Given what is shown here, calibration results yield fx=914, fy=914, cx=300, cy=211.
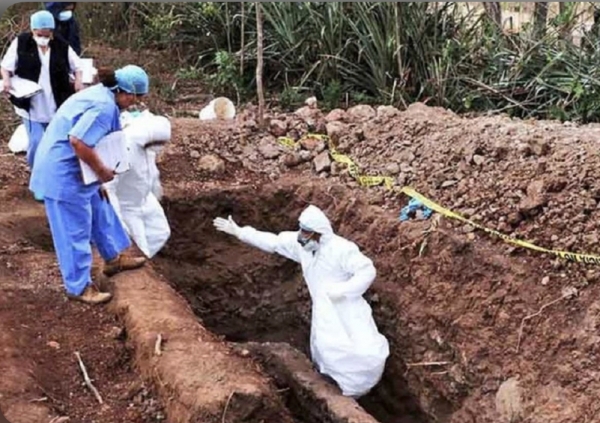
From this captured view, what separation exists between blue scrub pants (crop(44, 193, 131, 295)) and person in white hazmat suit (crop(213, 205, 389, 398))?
119 cm

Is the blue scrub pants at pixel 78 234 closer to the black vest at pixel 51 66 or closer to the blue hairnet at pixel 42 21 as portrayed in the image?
the black vest at pixel 51 66

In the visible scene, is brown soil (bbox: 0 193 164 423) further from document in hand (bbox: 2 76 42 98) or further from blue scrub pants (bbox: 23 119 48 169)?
document in hand (bbox: 2 76 42 98)

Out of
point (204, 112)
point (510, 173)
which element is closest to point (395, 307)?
point (510, 173)

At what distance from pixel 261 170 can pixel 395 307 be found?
2.05 metres

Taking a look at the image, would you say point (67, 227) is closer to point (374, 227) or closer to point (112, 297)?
point (112, 297)

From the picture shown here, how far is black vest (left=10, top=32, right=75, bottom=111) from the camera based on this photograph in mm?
6078

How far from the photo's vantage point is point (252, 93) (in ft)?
33.9

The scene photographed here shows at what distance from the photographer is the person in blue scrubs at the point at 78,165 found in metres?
4.82

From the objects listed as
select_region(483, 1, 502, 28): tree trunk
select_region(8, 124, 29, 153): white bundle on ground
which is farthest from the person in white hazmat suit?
select_region(483, 1, 502, 28): tree trunk

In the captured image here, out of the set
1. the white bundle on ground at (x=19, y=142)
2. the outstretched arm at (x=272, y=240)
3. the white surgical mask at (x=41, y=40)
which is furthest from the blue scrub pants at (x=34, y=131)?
the outstretched arm at (x=272, y=240)

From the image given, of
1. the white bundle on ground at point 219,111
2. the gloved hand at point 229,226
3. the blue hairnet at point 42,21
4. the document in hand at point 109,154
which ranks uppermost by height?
the blue hairnet at point 42,21

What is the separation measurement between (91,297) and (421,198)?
235 centimetres

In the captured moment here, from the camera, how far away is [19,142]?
759 centimetres

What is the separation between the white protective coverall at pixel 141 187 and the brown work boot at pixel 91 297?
861 mm
